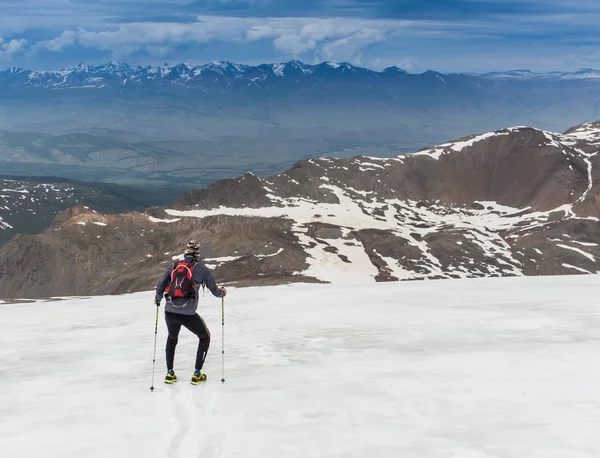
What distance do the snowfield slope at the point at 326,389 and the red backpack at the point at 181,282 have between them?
1.99 meters

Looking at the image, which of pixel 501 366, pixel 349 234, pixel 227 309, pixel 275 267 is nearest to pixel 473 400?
pixel 501 366

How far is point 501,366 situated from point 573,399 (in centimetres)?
259

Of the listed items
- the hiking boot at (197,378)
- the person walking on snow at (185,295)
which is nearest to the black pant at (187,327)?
the person walking on snow at (185,295)

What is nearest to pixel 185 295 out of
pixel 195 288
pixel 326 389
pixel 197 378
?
pixel 195 288

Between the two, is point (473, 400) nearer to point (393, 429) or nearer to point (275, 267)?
point (393, 429)

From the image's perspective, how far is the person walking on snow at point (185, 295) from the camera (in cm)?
1372

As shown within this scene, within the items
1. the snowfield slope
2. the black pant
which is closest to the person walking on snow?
the black pant

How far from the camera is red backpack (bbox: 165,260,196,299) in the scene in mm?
13664

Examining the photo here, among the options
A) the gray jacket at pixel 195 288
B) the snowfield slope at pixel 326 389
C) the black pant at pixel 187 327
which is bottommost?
the snowfield slope at pixel 326 389

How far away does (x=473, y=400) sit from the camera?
11734mm

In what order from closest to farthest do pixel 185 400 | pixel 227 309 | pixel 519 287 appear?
pixel 185 400 → pixel 227 309 → pixel 519 287

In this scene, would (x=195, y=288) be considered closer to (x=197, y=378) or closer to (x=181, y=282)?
(x=181, y=282)

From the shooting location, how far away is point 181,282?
13.7 metres

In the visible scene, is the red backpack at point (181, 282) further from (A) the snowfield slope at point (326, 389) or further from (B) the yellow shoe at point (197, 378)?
(A) the snowfield slope at point (326, 389)
